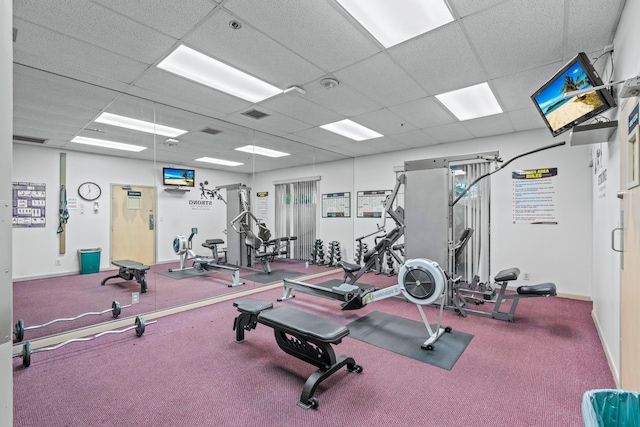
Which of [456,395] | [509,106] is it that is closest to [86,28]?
[456,395]

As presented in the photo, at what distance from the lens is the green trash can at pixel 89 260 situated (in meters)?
3.47

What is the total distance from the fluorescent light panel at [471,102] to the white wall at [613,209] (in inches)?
48.8

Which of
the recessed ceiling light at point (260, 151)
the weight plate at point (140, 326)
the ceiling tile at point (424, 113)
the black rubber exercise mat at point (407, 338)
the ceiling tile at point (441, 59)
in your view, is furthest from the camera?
the recessed ceiling light at point (260, 151)

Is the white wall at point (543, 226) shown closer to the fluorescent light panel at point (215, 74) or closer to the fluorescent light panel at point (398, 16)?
the fluorescent light panel at point (215, 74)

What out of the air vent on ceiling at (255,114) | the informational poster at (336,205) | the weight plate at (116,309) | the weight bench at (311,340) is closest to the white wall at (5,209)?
the weight bench at (311,340)

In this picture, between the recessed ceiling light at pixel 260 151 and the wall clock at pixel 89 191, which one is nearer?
the wall clock at pixel 89 191

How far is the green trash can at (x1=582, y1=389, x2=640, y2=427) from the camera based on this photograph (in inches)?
40.5

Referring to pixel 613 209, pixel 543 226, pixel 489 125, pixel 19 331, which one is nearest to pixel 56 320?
pixel 19 331

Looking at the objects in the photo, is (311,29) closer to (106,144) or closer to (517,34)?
(517,34)

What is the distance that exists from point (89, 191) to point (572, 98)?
5047mm

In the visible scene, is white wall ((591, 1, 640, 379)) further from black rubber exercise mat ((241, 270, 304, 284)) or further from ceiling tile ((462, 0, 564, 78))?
black rubber exercise mat ((241, 270, 304, 284))

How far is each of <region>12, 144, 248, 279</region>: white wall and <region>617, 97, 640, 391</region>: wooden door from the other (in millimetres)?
4643

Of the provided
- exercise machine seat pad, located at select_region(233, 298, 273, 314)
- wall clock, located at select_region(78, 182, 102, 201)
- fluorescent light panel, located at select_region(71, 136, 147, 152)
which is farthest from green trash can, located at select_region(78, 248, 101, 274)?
exercise machine seat pad, located at select_region(233, 298, 273, 314)

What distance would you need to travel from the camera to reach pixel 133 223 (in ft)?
12.5
